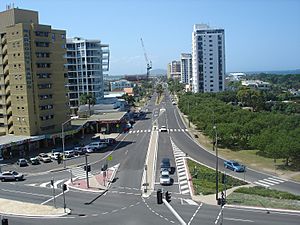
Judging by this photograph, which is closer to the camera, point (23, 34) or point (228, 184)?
point (228, 184)

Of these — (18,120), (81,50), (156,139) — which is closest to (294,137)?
(156,139)

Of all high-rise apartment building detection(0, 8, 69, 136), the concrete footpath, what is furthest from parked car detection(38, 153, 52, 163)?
the concrete footpath

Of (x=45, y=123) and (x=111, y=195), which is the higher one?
(x=45, y=123)

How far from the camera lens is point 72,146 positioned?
266 ft

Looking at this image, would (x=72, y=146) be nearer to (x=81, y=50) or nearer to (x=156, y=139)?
(x=156, y=139)

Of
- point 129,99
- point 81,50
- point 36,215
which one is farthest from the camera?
point 129,99

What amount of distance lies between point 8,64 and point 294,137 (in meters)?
54.1

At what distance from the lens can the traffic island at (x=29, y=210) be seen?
1545 inches

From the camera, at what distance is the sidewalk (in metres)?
49.7

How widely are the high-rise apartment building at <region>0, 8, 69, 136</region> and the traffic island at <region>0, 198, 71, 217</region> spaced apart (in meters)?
35.0

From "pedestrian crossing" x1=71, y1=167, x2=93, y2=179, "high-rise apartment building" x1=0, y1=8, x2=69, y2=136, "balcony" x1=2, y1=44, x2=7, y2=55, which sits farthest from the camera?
"balcony" x1=2, y1=44, x2=7, y2=55

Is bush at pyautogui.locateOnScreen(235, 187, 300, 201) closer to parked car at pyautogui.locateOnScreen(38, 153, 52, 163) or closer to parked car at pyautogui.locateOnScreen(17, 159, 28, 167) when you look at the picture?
parked car at pyautogui.locateOnScreen(38, 153, 52, 163)

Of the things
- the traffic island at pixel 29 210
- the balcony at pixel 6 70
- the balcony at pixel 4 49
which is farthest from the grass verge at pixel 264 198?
the balcony at pixel 4 49

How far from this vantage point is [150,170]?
191 feet
